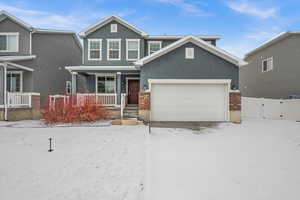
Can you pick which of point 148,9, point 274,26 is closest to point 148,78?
point 148,9

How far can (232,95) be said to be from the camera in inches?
433

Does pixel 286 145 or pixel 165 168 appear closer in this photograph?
pixel 165 168

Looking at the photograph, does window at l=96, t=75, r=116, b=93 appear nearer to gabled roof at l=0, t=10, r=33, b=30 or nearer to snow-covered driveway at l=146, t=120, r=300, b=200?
gabled roof at l=0, t=10, r=33, b=30

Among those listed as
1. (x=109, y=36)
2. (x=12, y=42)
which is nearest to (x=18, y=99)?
(x=12, y=42)

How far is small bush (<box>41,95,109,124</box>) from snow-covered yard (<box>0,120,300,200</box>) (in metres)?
3.14

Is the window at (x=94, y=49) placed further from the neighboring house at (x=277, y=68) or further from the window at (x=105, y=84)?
the neighboring house at (x=277, y=68)

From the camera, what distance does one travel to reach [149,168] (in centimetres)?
422

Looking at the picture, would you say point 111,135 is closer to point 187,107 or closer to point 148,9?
point 187,107

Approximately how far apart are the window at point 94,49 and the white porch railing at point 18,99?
537 cm

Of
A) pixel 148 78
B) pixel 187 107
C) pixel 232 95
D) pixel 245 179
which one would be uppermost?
pixel 148 78

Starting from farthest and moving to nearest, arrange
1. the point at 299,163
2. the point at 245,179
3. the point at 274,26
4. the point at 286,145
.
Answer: the point at 274,26
the point at 286,145
the point at 299,163
the point at 245,179

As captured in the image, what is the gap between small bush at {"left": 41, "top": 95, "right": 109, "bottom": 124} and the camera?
10172 millimetres

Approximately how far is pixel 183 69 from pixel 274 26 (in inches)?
606

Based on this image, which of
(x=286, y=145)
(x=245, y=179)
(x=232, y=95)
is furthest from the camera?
(x=232, y=95)
